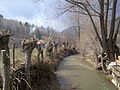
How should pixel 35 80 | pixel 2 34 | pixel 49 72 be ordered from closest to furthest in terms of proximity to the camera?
pixel 2 34 < pixel 35 80 < pixel 49 72

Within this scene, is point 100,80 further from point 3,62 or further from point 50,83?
point 3,62

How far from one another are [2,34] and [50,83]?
18.5 feet

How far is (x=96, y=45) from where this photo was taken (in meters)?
20.4

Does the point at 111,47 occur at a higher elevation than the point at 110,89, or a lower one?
higher

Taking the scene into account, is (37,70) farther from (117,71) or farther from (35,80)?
(117,71)

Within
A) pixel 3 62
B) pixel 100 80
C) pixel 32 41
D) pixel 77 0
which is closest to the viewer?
pixel 3 62

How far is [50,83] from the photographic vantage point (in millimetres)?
10344

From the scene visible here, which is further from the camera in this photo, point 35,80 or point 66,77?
point 66,77

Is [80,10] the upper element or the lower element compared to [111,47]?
upper

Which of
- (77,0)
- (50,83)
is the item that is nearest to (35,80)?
(50,83)

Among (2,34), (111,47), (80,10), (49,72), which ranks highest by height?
(80,10)

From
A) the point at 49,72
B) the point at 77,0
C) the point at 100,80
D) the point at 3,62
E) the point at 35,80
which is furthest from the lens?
the point at 77,0

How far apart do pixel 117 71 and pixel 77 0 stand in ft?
19.5

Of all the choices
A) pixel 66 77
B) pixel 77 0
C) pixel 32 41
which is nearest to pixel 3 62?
pixel 32 41
